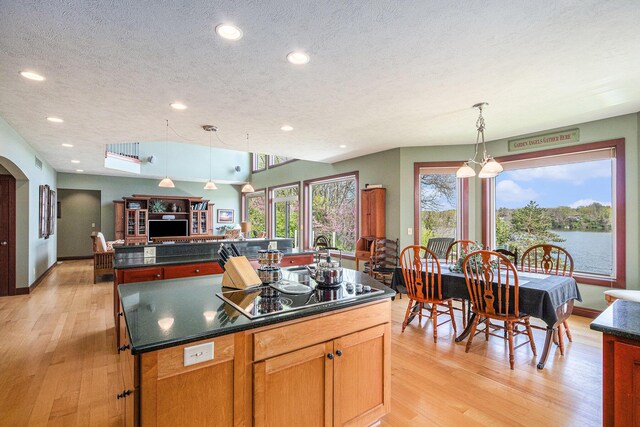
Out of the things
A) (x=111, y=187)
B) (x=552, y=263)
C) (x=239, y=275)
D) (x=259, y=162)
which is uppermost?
(x=259, y=162)

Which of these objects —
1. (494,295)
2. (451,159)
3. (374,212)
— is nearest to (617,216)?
(451,159)

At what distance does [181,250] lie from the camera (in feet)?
13.1

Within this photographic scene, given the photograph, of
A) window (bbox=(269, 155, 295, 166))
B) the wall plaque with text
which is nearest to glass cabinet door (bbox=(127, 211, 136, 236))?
window (bbox=(269, 155, 295, 166))

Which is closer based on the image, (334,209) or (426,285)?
(426,285)

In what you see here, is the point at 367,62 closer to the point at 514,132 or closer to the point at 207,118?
the point at 207,118

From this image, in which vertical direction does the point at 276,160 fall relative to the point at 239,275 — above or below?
above

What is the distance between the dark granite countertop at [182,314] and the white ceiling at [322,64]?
1.72 m

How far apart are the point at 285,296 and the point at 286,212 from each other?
742cm

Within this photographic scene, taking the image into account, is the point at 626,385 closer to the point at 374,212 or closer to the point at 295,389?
the point at 295,389

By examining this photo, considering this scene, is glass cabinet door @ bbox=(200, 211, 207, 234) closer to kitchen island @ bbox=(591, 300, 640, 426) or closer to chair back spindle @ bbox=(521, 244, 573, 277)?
chair back spindle @ bbox=(521, 244, 573, 277)

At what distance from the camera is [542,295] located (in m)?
2.64

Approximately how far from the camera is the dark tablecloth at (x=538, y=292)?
2.65m

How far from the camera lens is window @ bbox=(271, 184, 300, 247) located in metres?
8.65

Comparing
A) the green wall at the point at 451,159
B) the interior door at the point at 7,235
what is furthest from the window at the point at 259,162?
the interior door at the point at 7,235
